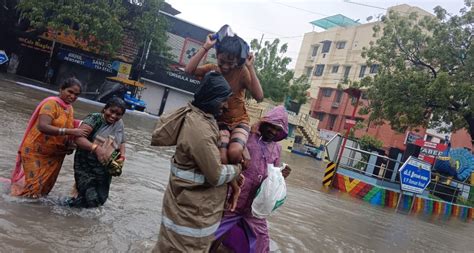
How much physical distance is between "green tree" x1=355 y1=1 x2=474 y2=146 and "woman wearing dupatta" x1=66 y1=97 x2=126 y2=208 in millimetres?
14926

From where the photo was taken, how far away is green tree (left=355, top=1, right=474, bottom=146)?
17.1m

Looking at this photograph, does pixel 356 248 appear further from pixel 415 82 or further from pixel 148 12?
pixel 148 12

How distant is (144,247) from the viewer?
4305mm

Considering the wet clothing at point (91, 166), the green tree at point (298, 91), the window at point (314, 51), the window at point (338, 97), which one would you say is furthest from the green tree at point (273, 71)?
the wet clothing at point (91, 166)

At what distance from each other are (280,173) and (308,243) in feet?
9.62

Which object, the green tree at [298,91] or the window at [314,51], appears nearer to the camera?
the green tree at [298,91]

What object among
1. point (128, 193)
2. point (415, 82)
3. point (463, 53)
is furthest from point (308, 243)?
point (463, 53)

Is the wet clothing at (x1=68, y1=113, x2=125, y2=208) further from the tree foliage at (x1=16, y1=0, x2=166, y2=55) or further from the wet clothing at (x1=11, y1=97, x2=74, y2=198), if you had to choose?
the tree foliage at (x1=16, y1=0, x2=166, y2=55)

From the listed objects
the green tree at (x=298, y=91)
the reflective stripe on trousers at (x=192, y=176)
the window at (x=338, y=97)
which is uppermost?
the window at (x=338, y=97)

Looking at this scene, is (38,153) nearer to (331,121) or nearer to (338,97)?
(331,121)

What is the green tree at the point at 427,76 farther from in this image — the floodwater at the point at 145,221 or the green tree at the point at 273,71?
the green tree at the point at 273,71

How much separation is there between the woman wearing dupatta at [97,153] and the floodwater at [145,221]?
25 centimetres

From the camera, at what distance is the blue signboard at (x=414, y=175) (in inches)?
499

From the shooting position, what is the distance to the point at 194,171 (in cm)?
272
